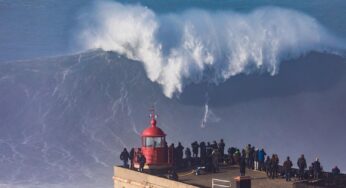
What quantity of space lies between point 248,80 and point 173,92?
5314 millimetres

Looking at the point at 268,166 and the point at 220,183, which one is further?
the point at 268,166

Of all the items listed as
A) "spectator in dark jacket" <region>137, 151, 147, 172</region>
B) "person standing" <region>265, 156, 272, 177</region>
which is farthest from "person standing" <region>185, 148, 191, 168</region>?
"person standing" <region>265, 156, 272, 177</region>

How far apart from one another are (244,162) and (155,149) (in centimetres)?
379

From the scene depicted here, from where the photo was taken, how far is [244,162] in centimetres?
2125

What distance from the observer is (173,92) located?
4591 centimetres

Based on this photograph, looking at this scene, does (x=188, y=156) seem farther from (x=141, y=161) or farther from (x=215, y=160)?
(x=141, y=161)

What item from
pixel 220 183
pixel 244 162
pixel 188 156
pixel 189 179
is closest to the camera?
pixel 220 183

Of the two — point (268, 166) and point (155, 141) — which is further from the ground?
point (155, 141)

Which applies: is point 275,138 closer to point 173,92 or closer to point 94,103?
point 173,92

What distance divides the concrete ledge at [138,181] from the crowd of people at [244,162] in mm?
467

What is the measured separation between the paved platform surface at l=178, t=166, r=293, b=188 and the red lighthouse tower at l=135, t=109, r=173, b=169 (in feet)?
3.06

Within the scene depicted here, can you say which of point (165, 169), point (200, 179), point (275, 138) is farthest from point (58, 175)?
point (200, 179)

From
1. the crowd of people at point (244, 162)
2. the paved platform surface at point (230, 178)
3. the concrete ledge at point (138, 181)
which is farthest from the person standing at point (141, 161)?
the paved platform surface at point (230, 178)

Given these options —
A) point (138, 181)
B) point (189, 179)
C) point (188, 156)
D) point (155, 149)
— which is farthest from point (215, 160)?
point (138, 181)
